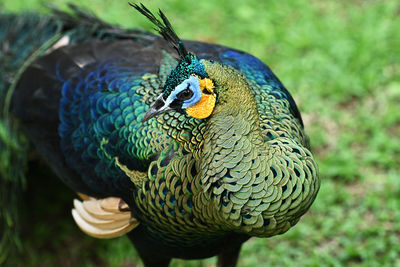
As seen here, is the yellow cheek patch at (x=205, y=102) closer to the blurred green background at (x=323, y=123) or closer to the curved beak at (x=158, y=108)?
the curved beak at (x=158, y=108)

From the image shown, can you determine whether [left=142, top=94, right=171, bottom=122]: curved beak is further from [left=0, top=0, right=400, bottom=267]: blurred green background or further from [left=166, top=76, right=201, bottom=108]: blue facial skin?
[left=0, top=0, right=400, bottom=267]: blurred green background

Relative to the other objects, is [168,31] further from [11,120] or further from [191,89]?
[11,120]

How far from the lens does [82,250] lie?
372 centimetres

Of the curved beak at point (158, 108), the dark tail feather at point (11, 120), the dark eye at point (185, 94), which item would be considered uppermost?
the dark eye at point (185, 94)

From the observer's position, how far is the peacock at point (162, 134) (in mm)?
2010

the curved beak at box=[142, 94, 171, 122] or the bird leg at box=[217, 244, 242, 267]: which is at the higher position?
the curved beak at box=[142, 94, 171, 122]

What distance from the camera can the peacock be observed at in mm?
2010

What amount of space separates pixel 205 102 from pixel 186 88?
0.10 m

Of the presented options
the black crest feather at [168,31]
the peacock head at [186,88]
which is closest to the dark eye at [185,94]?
the peacock head at [186,88]

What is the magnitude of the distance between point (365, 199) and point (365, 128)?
68 centimetres

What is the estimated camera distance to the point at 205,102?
2008mm

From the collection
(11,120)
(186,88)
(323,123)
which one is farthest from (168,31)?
(323,123)

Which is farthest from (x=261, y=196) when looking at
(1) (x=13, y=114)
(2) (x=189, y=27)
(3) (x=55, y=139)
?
(2) (x=189, y=27)

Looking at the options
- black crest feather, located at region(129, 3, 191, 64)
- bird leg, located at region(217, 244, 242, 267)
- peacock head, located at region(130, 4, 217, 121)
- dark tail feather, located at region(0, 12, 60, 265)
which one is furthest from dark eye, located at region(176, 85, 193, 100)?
dark tail feather, located at region(0, 12, 60, 265)
